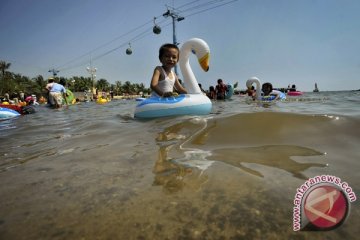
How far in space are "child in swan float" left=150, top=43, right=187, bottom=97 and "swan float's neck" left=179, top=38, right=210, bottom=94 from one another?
0.33 metres

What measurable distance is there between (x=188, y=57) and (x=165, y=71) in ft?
2.53

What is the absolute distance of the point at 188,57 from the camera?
5191 mm

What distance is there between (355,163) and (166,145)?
1.34 m

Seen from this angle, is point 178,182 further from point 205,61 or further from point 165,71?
point 205,61

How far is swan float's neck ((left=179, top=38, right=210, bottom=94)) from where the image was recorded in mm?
4902

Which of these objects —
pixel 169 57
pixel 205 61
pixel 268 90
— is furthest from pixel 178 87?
pixel 268 90

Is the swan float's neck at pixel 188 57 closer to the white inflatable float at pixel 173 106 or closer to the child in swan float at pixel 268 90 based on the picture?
the white inflatable float at pixel 173 106

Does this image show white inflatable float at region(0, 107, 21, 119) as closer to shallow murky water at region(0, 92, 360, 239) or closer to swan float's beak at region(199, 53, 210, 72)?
shallow murky water at region(0, 92, 360, 239)

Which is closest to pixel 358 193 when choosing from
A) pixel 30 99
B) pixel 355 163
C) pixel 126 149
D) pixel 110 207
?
pixel 355 163

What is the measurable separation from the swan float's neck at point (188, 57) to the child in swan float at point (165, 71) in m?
0.33

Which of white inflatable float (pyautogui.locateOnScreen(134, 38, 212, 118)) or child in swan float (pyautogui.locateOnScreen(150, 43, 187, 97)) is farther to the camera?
child in swan float (pyautogui.locateOnScreen(150, 43, 187, 97))

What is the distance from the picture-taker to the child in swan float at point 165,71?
15.1 ft

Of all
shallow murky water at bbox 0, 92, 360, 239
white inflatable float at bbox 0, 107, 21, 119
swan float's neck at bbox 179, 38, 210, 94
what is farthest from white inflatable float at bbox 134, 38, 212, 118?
white inflatable float at bbox 0, 107, 21, 119

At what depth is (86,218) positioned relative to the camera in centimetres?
92
